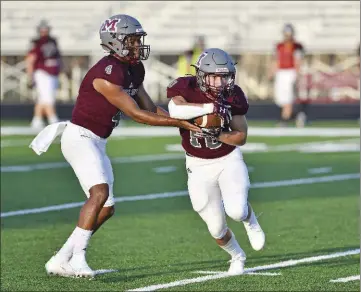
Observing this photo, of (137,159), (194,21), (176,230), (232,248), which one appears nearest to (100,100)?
(232,248)

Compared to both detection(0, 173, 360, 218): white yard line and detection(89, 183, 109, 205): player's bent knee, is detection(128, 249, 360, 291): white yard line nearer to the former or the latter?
detection(89, 183, 109, 205): player's bent knee

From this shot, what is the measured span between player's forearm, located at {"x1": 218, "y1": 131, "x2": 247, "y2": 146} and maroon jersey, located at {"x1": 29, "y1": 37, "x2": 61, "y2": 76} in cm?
1346

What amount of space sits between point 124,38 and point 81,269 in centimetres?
158

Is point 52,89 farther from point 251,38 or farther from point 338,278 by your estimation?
point 338,278

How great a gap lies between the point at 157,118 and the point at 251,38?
20.1m

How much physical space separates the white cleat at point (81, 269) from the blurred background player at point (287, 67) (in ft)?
45.7

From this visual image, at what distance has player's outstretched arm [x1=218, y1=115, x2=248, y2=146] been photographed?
290 inches

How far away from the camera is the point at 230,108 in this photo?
7.40 meters

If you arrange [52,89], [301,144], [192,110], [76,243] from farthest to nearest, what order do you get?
[52,89], [301,144], [76,243], [192,110]

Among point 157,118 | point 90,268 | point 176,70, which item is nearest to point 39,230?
point 90,268

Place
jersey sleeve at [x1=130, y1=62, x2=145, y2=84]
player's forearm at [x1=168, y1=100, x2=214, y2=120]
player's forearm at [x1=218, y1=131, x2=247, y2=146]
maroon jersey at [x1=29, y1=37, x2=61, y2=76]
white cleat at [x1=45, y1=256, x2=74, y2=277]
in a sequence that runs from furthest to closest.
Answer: maroon jersey at [x1=29, y1=37, x2=61, y2=76], jersey sleeve at [x1=130, y1=62, x2=145, y2=84], white cleat at [x1=45, y1=256, x2=74, y2=277], player's forearm at [x1=218, y1=131, x2=247, y2=146], player's forearm at [x1=168, y1=100, x2=214, y2=120]

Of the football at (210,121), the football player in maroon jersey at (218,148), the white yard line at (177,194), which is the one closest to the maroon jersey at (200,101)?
the football player in maroon jersey at (218,148)

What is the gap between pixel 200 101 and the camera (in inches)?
293

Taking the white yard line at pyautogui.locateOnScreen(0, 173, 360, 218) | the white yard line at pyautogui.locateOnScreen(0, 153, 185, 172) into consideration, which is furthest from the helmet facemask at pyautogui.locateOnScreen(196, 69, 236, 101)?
the white yard line at pyautogui.locateOnScreen(0, 153, 185, 172)
